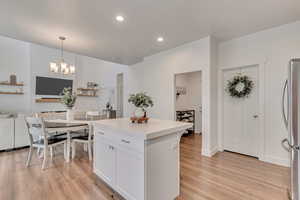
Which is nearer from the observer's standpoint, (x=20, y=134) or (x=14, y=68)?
(x=20, y=134)

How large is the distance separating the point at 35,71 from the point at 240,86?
681 cm

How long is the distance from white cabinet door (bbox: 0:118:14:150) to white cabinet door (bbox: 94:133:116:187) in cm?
285

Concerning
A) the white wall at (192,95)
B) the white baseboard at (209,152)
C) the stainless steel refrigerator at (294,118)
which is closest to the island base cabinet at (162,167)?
the stainless steel refrigerator at (294,118)

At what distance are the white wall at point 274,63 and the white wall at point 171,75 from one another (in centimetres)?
97

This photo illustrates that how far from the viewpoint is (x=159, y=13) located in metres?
2.56

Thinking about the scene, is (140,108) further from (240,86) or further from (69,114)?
(240,86)

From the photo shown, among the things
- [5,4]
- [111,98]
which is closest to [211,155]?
[5,4]

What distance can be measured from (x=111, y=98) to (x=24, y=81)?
3521 mm

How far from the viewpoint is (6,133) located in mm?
3562

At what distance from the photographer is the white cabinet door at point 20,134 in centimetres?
368

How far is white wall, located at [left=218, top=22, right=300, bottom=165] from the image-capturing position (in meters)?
2.81

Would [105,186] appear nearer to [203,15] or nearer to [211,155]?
[211,155]

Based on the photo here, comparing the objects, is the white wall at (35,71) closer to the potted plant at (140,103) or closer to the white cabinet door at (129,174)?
the potted plant at (140,103)

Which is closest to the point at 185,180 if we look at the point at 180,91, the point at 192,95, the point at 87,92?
the point at 180,91
